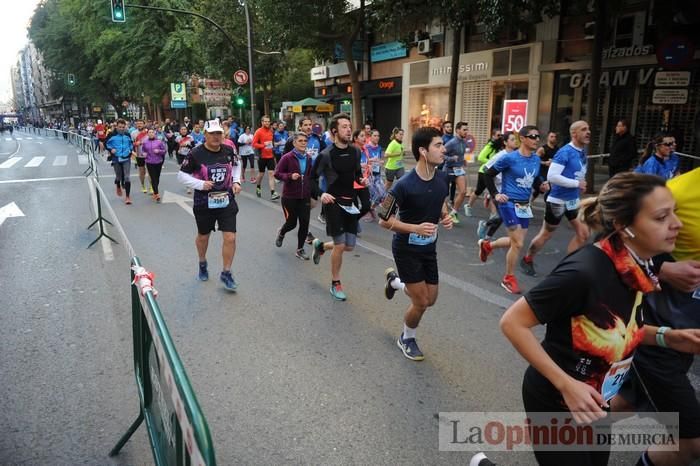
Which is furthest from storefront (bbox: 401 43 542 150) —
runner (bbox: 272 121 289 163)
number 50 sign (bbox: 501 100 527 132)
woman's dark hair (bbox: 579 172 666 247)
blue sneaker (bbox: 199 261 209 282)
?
woman's dark hair (bbox: 579 172 666 247)

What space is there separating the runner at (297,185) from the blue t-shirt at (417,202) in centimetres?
289

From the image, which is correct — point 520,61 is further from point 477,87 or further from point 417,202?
point 417,202

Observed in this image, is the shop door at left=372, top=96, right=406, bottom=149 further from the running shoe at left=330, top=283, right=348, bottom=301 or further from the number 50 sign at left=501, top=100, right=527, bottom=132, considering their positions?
the running shoe at left=330, top=283, right=348, bottom=301

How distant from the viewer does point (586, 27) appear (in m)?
16.1

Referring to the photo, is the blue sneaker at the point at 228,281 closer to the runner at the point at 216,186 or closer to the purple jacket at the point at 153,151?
the runner at the point at 216,186

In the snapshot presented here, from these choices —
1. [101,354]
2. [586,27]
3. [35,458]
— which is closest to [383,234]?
[101,354]

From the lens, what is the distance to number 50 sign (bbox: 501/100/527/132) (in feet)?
37.2

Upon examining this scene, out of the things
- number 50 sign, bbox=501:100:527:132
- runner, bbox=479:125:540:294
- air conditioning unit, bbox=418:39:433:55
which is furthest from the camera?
air conditioning unit, bbox=418:39:433:55

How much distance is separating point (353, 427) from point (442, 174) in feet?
6.67

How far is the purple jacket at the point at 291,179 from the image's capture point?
268 inches

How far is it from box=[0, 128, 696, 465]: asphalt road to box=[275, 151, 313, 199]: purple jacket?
0.95 m

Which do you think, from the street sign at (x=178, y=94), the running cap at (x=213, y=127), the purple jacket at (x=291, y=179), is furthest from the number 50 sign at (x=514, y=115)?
the street sign at (x=178, y=94)

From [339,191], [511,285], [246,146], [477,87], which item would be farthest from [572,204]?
[477,87]

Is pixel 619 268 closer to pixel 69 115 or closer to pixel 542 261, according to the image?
pixel 542 261
